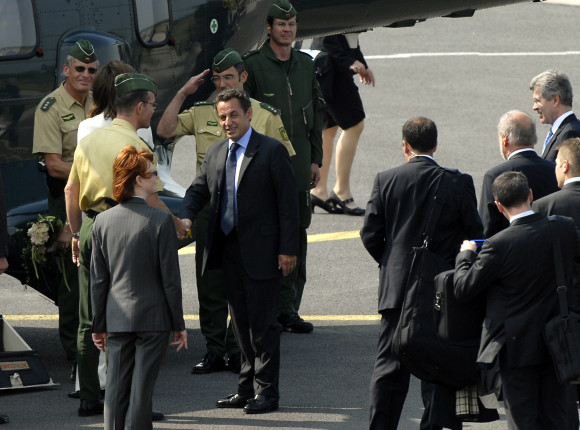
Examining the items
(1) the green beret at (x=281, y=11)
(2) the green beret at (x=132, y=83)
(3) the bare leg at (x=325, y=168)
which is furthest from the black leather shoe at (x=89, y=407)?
(3) the bare leg at (x=325, y=168)

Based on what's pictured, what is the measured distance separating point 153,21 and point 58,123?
1485mm

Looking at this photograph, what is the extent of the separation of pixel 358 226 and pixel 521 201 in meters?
6.20

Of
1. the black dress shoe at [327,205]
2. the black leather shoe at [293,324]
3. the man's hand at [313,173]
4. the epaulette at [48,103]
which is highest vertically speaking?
the epaulette at [48,103]

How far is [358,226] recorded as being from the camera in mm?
11828

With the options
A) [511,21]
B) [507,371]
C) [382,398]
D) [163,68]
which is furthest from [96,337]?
[511,21]

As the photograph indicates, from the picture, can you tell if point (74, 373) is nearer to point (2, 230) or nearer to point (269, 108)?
point (2, 230)

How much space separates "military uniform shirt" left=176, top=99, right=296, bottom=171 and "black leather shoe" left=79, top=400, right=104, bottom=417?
182cm

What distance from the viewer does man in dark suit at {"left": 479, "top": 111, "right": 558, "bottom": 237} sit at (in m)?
6.60

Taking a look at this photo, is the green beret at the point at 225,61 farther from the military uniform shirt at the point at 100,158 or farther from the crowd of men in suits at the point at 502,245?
the crowd of men in suits at the point at 502,245

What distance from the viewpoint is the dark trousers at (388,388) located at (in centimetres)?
635

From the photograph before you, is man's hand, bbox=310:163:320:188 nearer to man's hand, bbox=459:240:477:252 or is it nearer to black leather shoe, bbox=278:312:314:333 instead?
black leather shoe, bbox=278:312:314:333

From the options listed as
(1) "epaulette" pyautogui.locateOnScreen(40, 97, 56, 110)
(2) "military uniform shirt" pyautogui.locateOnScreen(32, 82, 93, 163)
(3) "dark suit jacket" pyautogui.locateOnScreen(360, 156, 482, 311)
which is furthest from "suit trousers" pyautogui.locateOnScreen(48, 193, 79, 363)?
(3) "dark suit jacket" pyautogui.locateOnScreen(360, 156, 482, 311)

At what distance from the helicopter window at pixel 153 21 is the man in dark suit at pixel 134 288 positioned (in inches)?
104

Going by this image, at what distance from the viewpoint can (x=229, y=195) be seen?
23.4 feet
